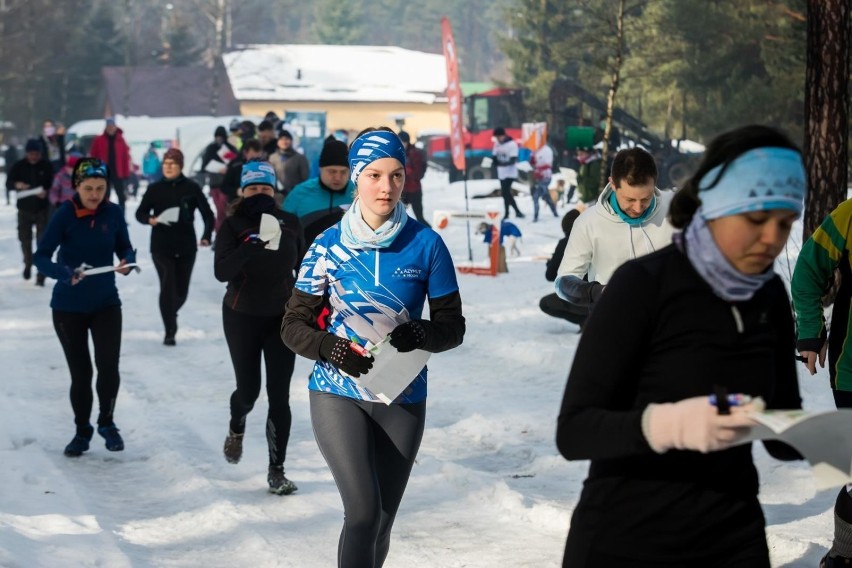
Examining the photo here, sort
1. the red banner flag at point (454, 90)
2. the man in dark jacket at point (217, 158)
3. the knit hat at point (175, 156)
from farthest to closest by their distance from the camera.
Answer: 1. the red banner flag at point (454, 90)
2. the man in dark jacket at point (217, 158)
3. the knit hat at point (175, 156)

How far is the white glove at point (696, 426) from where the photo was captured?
2594mm

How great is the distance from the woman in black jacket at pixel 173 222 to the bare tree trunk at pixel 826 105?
220 inches

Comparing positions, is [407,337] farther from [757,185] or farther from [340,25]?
[340,25]

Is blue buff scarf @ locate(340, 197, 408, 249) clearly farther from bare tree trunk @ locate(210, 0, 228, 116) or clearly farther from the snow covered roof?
the snow covered roof

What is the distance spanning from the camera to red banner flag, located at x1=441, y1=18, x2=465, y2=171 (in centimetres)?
2048

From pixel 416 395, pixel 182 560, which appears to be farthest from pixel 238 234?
pixel 416 395

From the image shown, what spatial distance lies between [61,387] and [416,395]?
23.1ft

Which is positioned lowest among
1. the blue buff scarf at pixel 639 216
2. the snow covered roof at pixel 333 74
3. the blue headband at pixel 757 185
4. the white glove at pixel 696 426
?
the white glove at pixel 696 426

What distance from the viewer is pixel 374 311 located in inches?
196

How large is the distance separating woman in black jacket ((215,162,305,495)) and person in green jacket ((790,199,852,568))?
3.00 meters

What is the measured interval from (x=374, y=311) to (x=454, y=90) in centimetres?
1615

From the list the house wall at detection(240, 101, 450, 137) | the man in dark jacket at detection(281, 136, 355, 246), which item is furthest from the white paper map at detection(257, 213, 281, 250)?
the house wall at detection(240, 101, 450, 137)

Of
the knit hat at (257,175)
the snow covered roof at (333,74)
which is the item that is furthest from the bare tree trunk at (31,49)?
the knit hat at (257,175)

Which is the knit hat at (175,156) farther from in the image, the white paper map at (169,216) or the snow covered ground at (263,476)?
the snow covered ground at (263,476)
